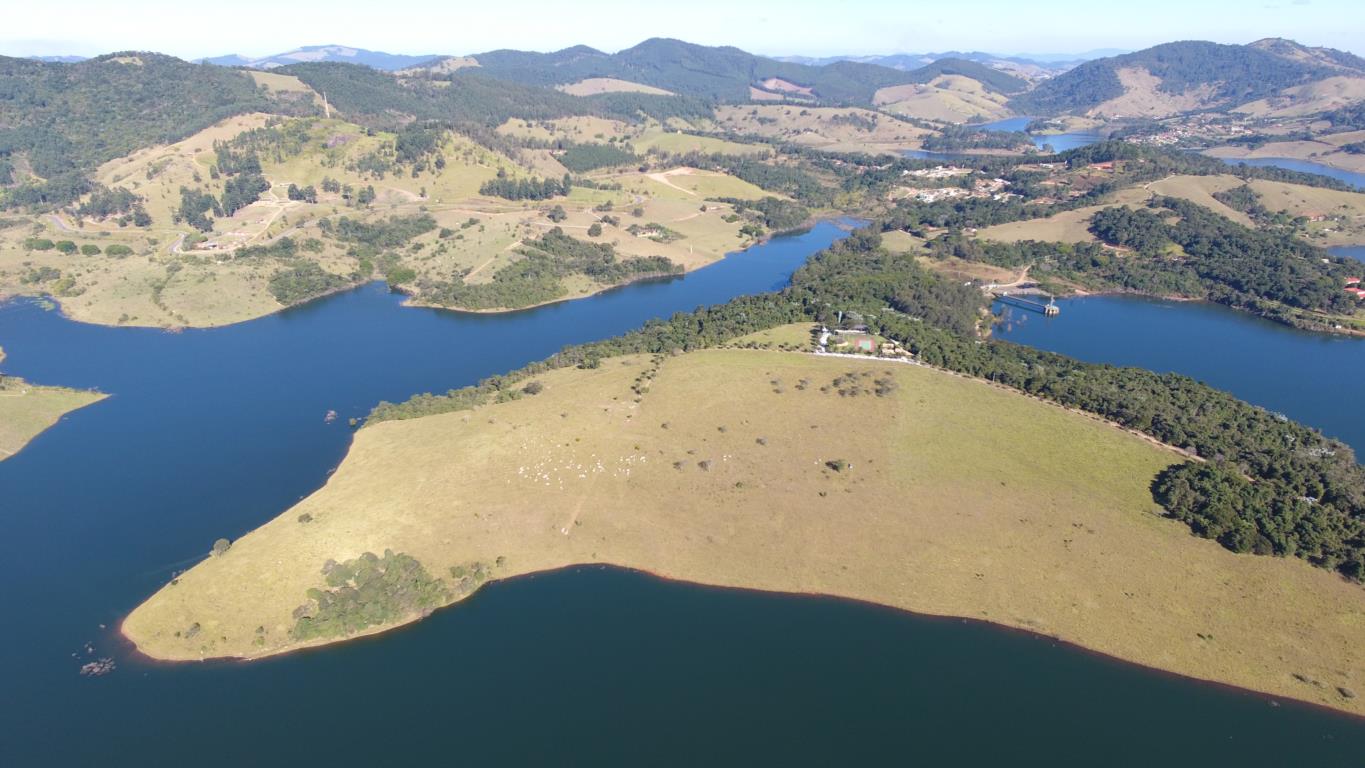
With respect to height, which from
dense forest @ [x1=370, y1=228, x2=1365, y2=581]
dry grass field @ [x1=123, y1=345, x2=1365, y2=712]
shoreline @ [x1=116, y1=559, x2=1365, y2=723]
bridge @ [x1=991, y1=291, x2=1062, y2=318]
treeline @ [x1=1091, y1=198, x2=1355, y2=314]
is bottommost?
shoreline @ [x1=116, y1=559, x2=1365, y2=723]

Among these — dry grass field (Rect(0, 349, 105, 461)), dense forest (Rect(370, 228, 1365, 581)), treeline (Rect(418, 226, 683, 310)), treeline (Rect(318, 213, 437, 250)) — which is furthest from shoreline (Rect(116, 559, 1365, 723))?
treeline (Rect(318, 213, 437, 250))

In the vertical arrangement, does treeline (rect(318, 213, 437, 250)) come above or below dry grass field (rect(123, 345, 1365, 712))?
above

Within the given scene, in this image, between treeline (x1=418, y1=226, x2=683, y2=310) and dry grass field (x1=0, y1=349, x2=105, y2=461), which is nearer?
dry grass field (x1=0, y1=349, x2=105, y2=461)

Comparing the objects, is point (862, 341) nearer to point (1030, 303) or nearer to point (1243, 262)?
point (1030, 303)

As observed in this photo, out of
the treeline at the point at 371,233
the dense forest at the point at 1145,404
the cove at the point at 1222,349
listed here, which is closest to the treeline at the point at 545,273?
the treeline at the point at 371,233

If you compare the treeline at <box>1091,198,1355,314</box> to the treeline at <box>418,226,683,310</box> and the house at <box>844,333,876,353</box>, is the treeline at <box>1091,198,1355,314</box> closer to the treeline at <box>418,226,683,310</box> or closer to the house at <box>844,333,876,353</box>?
the house at <box>844,333,876,353</box>

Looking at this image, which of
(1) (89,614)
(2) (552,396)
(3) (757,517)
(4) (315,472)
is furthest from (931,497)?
(1) (89,614)
